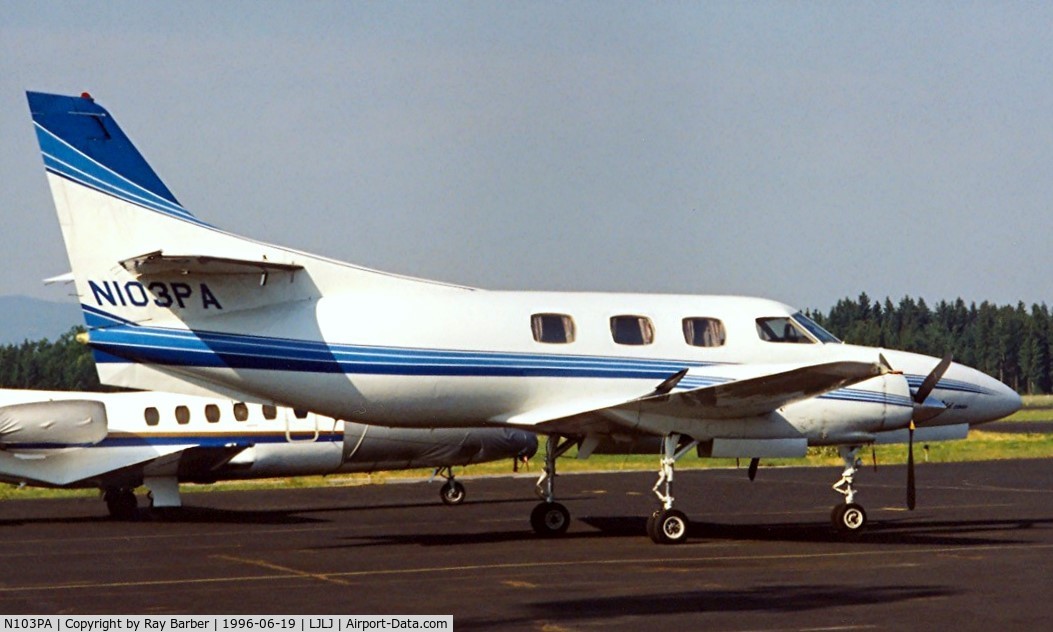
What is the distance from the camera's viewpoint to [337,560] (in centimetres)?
2025

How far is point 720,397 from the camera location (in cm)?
2150

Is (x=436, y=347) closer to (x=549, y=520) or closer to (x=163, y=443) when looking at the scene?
(x=549, y=520)

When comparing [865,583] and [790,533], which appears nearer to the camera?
[865,583]

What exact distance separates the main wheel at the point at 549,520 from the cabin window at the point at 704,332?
12.3 ft

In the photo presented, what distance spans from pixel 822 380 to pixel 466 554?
5.88 meters

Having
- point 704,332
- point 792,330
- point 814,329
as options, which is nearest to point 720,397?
point 704,332

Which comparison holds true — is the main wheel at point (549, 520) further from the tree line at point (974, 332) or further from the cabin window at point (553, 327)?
the tree line at point (974, 332)

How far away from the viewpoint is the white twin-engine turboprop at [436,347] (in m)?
20.7

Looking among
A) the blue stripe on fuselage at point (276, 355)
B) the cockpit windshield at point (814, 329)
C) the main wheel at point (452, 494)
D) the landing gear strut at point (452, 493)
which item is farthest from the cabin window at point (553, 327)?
the main wheel at point (452, 494)

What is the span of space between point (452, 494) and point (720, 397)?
1232cm

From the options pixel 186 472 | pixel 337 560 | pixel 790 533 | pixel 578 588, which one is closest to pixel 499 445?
pixel 186 472

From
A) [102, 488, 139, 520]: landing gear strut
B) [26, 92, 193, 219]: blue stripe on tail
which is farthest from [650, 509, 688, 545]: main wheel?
[102, 488, 139, 520]: landing gear strut

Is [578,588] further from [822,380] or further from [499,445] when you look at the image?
[499,445]

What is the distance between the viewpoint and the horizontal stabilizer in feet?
65.0
